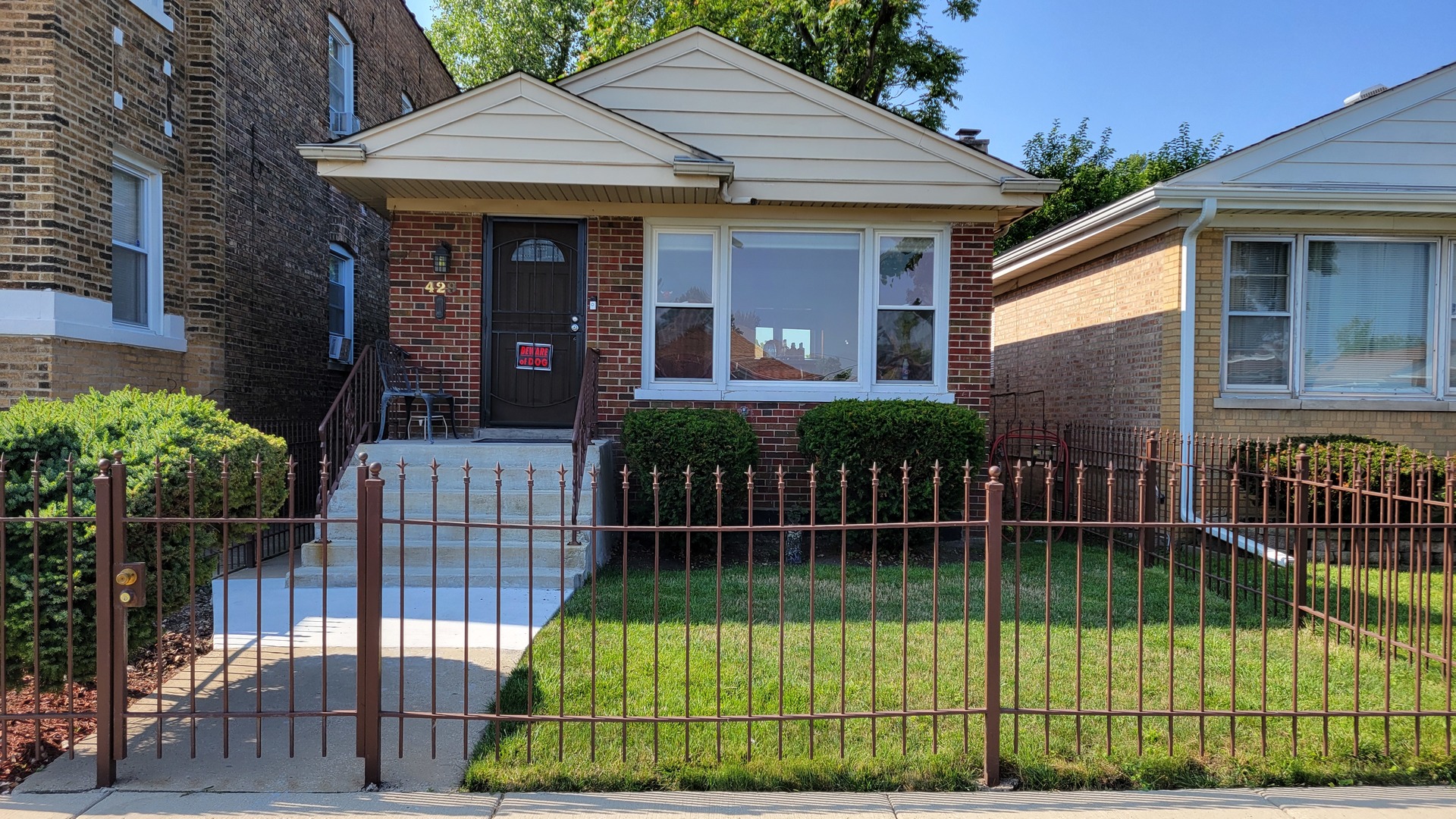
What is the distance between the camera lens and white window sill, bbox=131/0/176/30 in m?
8.38

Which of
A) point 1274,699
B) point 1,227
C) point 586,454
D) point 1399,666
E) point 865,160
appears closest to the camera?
point 1274,699

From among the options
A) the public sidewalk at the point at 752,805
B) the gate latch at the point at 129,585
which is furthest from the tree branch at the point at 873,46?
the gate latch at the point at 129,585

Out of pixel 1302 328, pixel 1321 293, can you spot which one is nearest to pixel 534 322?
pixel 1302 328

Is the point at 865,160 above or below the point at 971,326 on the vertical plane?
above

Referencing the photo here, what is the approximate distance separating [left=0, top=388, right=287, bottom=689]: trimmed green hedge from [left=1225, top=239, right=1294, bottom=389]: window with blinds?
9407 mm

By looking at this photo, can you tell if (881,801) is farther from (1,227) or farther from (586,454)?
(1,227)

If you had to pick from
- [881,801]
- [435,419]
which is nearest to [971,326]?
[435,419]

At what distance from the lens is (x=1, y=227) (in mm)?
7293

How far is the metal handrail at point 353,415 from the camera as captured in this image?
8055 mm

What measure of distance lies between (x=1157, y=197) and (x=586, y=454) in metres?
6.29

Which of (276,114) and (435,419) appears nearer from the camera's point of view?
(435,419)

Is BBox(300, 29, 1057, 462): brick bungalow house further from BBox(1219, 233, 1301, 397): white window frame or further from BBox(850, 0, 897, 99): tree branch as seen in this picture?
BBox(850, 0, 897, 99): tree branch

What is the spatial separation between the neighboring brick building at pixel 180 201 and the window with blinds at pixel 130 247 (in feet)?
0.05

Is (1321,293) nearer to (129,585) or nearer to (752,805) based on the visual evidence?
(752,805)
